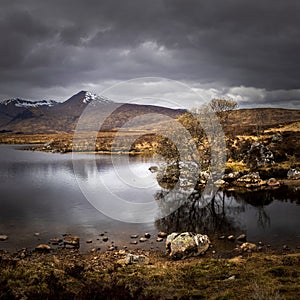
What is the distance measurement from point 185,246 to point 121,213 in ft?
45.6

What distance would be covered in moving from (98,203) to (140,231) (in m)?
12.0

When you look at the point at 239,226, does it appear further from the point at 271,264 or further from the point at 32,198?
the point at 32,198

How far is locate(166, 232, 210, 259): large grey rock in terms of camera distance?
2266 cm

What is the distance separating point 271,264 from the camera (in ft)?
63.4

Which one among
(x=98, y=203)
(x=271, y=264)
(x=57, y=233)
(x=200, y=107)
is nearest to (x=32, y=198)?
(x=98, y=203)

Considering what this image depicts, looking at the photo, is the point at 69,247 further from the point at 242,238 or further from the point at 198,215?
the point at 198,215

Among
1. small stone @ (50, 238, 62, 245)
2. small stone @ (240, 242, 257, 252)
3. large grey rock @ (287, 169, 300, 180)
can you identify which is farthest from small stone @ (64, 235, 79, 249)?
large grey rock @ (287, 169, 300, 180)

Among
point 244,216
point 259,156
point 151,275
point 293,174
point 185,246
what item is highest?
point 259,156

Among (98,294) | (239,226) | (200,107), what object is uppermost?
(200,107)

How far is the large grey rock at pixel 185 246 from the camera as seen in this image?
892 inches

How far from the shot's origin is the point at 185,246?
2281 centimetres

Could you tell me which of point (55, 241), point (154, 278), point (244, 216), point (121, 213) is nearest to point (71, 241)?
point (55, 241)

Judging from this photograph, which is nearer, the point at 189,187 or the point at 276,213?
the point at 276,213

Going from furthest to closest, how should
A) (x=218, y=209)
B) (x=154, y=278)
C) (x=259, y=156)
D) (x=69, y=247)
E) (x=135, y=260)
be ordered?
1. (x=259, y=156)
2. (x=218, y=209)
3. (x=69, y=247)
4. (x=135, y=260)
5. (x=154, y=278)
